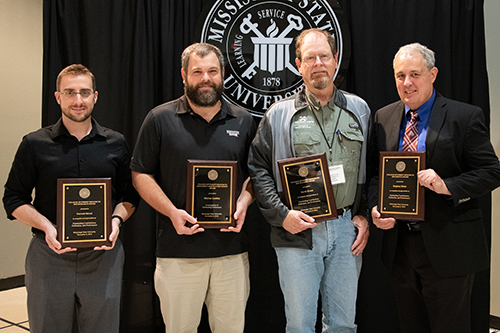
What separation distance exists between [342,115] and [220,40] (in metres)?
1.50

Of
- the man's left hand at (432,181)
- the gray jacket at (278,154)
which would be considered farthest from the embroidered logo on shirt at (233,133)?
the man's left hand at (432,181)

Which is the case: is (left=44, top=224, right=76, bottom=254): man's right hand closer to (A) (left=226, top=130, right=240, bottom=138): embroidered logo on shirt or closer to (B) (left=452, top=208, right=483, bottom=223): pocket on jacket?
(A) (left=226, top=130, right=240, bottom=138): embroidered logo on shirt

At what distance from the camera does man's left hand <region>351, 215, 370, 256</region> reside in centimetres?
250

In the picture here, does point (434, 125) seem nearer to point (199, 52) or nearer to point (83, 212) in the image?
point (199, 52)

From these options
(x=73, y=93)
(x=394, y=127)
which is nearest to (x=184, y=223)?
(x=73, y=93)

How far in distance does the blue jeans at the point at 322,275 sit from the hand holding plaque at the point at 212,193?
397 millimetres

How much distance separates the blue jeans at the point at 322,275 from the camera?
245 centimetres

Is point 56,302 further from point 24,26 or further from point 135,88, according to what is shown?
point 24,26

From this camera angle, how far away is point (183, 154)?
2.62m

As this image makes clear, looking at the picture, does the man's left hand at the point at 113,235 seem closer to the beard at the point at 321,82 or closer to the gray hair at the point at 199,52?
the gray hair at the point at 199,52

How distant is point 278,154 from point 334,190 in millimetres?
373

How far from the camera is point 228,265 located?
8.86 ft

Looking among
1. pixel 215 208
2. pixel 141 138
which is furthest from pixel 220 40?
pixel 215 208

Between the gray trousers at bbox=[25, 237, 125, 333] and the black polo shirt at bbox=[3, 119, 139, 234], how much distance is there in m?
0.21
